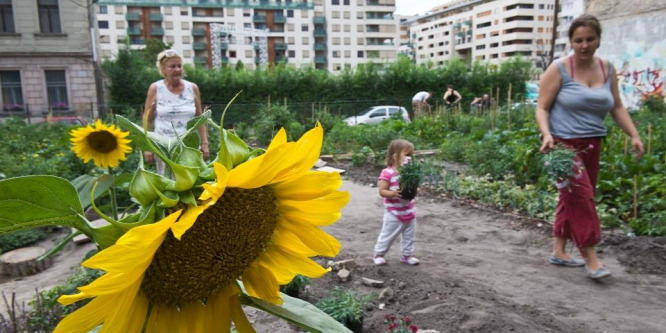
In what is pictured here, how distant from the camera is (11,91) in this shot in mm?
24875

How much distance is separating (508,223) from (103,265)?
526cm

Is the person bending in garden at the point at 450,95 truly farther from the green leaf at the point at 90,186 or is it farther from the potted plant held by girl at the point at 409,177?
the green leaf at the point at 90,186

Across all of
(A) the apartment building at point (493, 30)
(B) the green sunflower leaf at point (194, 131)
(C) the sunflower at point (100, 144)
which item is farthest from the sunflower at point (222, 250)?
(A) the apartment building at point (493, 30)

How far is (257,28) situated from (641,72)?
73.9m

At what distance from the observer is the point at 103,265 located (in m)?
0.50

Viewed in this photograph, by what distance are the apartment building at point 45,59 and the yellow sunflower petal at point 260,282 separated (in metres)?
26.0

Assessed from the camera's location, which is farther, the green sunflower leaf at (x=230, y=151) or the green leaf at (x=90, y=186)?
the green leaf at (x=90, y=186)

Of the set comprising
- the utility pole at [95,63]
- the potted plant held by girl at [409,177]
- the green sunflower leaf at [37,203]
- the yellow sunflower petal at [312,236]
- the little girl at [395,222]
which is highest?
the utility pole at [95,63]

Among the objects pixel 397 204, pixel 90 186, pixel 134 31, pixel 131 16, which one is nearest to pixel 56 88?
pixel 397 204

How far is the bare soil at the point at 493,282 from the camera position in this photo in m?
2.82

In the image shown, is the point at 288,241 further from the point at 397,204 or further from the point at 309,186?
the point at 397,204

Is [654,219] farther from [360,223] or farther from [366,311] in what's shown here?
[366,311]

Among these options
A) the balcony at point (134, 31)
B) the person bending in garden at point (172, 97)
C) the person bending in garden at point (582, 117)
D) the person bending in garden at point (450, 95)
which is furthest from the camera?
the balcony at point (134, 31)

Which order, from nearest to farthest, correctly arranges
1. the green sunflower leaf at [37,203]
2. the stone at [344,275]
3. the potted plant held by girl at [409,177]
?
the green sunflower leaf at [37,203]
the stone at [344,275]
the potted plant held by girl at [409,177]
